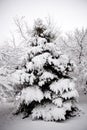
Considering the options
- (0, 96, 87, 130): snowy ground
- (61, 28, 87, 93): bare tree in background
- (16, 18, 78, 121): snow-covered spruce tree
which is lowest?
(0, 96, 87, 130): snowy ground

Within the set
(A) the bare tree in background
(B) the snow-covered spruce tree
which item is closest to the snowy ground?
(B) the snow-covered spruce tree

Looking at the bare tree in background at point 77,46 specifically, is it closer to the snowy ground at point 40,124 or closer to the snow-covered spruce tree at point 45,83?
the snow-covered spruce tree at point 45,83

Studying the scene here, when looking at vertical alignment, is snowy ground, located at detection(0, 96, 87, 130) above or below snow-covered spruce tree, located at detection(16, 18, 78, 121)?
below

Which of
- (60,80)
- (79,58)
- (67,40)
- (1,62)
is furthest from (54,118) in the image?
(67,40)

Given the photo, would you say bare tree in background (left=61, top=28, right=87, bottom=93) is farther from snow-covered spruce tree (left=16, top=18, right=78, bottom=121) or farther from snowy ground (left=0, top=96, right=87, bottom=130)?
snowy ground (left=0, top=96, right=87, bottom=130)

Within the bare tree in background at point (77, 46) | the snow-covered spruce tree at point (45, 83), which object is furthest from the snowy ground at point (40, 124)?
the bare tree in background at point (77, 46)

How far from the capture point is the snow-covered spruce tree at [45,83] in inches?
324

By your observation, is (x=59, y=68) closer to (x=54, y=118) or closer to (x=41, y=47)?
(x=41, y=47)

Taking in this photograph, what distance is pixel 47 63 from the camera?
8812 mm

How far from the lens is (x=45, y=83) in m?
9.05

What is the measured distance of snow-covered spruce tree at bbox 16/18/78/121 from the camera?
8.24 metres

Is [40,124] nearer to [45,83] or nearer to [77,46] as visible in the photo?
[45,83]

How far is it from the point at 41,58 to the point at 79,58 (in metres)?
6.42

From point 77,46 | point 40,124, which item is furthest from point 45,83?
point 77,46
